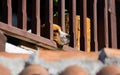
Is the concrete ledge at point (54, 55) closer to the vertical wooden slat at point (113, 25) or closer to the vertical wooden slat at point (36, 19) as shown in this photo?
the vertical wooden slat at point (36, 19)

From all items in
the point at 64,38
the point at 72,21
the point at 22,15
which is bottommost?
the point at 64,38

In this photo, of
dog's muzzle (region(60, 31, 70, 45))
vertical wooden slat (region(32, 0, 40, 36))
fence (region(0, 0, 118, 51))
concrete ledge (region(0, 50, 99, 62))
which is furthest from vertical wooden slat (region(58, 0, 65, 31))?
concrete ledge (region(0, 50, 99, 62))

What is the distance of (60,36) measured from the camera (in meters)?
6.56

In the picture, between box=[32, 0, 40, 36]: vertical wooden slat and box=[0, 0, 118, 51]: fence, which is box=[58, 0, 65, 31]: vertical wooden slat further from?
box=[32, 0, 40, 36]: vertical wooden slat

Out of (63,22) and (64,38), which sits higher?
(63,22)

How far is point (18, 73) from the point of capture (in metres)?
3.01

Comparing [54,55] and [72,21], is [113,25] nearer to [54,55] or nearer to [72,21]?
[72,21]

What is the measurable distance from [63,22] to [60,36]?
0.76 ft

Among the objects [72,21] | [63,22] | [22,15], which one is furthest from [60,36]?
[22,15]

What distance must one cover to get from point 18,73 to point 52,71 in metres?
0.18

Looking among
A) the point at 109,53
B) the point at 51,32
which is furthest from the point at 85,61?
the point at 51,32

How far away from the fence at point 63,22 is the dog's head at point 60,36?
0.24 ft

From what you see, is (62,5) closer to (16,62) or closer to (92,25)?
(92,25)

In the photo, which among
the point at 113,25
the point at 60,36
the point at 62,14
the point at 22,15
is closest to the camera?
the point at 22,15
